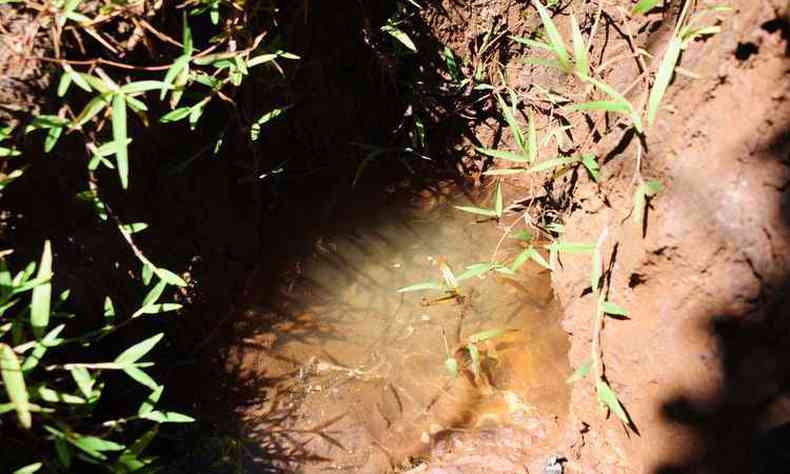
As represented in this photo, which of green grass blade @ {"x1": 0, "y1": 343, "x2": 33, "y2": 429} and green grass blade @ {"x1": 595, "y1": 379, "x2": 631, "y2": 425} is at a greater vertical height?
green grass blade @ {"x1": 0, "y1": 343, "x2": 33, "y2": 429}

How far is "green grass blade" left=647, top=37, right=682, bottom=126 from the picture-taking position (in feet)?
5.20

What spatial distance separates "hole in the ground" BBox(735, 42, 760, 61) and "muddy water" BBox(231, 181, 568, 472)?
3.62ft

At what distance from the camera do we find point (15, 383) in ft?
4.69

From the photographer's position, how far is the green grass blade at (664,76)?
159 centimetres

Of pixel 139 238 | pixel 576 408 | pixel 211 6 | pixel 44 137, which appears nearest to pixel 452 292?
pixel 576 408

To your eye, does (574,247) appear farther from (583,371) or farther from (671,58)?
(671,58)

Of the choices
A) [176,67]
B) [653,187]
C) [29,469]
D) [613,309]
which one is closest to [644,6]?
[653,187]

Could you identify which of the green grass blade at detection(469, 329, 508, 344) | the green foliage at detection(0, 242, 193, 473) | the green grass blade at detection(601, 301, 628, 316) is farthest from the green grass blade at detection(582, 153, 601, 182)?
the green foliage at detection(0, 242, 193, 473)

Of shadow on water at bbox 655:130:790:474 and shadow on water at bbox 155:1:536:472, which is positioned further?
shadow on water at bbox 155:1:536:472

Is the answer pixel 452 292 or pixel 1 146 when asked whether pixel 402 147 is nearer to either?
pixel 452 292

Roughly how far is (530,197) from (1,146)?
167 cm

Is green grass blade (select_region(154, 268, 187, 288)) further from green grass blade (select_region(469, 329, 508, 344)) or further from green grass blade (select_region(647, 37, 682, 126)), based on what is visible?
green grass blade (select_region(647, 37, 682, 126))

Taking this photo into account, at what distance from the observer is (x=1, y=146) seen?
1.64 metres

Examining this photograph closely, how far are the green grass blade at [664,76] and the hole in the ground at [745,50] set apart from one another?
0.16m
